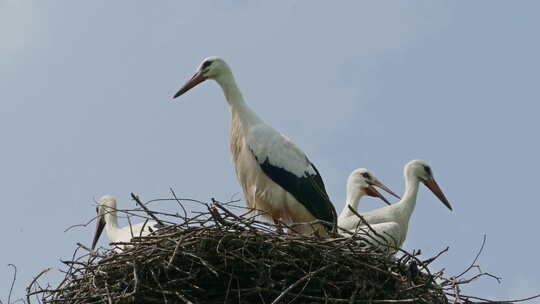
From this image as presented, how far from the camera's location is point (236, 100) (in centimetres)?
818

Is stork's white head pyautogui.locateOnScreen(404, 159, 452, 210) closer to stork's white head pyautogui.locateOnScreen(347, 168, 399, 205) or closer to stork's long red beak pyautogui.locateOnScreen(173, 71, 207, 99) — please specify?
stork's white head pyautogui.locateOnScreen(347, 168, 399, 205)

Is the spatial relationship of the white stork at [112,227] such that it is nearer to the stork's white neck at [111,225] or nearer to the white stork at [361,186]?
the stork's white neck at [111,225]

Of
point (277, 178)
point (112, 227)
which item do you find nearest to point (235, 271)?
point (277, 178)

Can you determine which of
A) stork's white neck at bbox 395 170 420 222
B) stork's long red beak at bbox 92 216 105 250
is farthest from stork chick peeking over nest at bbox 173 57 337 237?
stork's long red beak at bbox 92 216 105 250

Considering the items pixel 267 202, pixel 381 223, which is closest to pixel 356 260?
pixel 267 202

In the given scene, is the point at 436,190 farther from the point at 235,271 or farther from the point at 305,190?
the point at 235,271

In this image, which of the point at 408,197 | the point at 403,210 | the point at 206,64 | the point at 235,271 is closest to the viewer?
the point at 235,271

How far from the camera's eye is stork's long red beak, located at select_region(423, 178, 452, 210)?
9.77m

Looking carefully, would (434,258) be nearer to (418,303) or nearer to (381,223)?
(418,303)

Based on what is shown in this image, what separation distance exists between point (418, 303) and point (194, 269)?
115cm

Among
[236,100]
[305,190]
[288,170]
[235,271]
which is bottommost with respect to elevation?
[235,271]

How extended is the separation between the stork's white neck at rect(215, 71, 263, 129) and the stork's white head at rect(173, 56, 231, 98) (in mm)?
21

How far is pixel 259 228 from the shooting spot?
6160 mm

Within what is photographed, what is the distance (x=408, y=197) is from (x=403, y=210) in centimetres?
29
